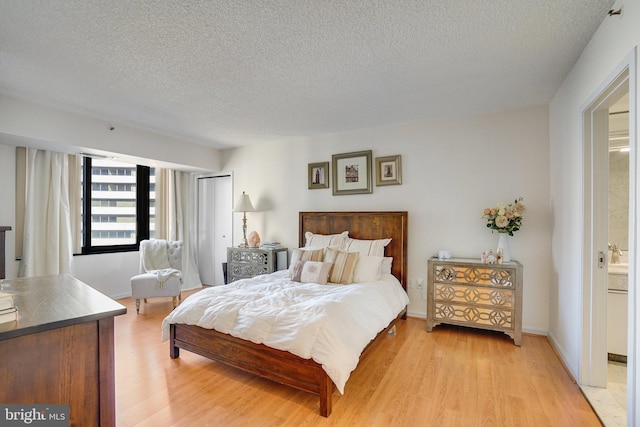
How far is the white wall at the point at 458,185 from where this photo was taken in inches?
126

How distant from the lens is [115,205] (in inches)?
185

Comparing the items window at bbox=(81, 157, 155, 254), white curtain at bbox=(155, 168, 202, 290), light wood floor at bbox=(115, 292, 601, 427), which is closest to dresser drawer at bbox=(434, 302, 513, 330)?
light wood floor at bbox=(115, 292, 601, 427)

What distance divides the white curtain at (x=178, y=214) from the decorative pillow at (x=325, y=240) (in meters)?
2.39

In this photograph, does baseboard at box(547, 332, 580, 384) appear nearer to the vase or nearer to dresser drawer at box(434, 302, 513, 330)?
dresser drawer at box(434, 302, 513, 330)

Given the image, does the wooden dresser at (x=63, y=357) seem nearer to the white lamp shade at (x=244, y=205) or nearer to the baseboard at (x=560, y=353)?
the baseboard at (x=560, y=353)

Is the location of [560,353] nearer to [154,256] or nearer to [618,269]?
[618,269]

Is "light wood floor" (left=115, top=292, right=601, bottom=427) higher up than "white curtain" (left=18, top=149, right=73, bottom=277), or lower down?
lower down

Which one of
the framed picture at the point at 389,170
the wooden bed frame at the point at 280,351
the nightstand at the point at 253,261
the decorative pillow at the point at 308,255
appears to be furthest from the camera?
the nightstand at the point at 253,261

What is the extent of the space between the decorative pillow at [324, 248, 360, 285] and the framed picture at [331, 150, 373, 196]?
115 cm

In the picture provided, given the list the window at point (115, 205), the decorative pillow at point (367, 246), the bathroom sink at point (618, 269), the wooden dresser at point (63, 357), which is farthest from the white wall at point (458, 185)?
the wooden dresser at point (63, 357)

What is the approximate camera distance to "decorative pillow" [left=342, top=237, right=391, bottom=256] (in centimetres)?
364

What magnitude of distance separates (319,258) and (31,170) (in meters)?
3.62

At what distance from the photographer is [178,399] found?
2.06m

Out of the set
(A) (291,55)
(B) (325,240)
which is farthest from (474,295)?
(A) (291,55)
